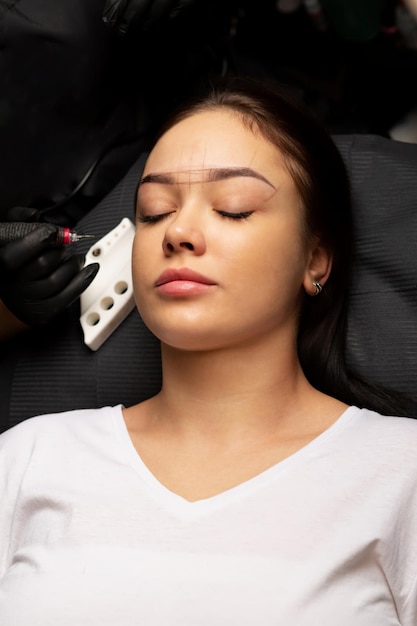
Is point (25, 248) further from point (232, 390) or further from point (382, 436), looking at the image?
point (382, 436)

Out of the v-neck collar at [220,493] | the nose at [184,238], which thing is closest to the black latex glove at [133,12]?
the nose at [184,238]

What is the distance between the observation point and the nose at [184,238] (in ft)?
4.29

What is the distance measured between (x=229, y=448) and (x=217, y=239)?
0.32 m

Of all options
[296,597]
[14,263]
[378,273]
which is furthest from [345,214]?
[296,597]

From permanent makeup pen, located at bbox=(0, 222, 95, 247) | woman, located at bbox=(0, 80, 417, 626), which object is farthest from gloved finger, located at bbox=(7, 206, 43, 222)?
woman, located at bbox=(0, 80, 417, 626)

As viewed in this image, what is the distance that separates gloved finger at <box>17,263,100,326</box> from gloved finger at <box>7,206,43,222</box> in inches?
6.5

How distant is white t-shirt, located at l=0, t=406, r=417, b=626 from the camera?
3.83 feet

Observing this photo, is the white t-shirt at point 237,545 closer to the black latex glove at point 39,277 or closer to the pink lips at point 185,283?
the pink lips at point 185,283

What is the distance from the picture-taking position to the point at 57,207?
1867mm

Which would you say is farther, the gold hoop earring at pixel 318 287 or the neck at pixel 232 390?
the gold hoop earring at pixel 318 287

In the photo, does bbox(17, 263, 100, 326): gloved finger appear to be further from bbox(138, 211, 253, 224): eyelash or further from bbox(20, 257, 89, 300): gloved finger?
bbox(138, 211, 253, 224): eyelash

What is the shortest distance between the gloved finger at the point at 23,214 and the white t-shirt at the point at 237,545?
58cm

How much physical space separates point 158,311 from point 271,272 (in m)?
0.18

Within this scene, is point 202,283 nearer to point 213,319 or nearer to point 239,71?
point 213,319
